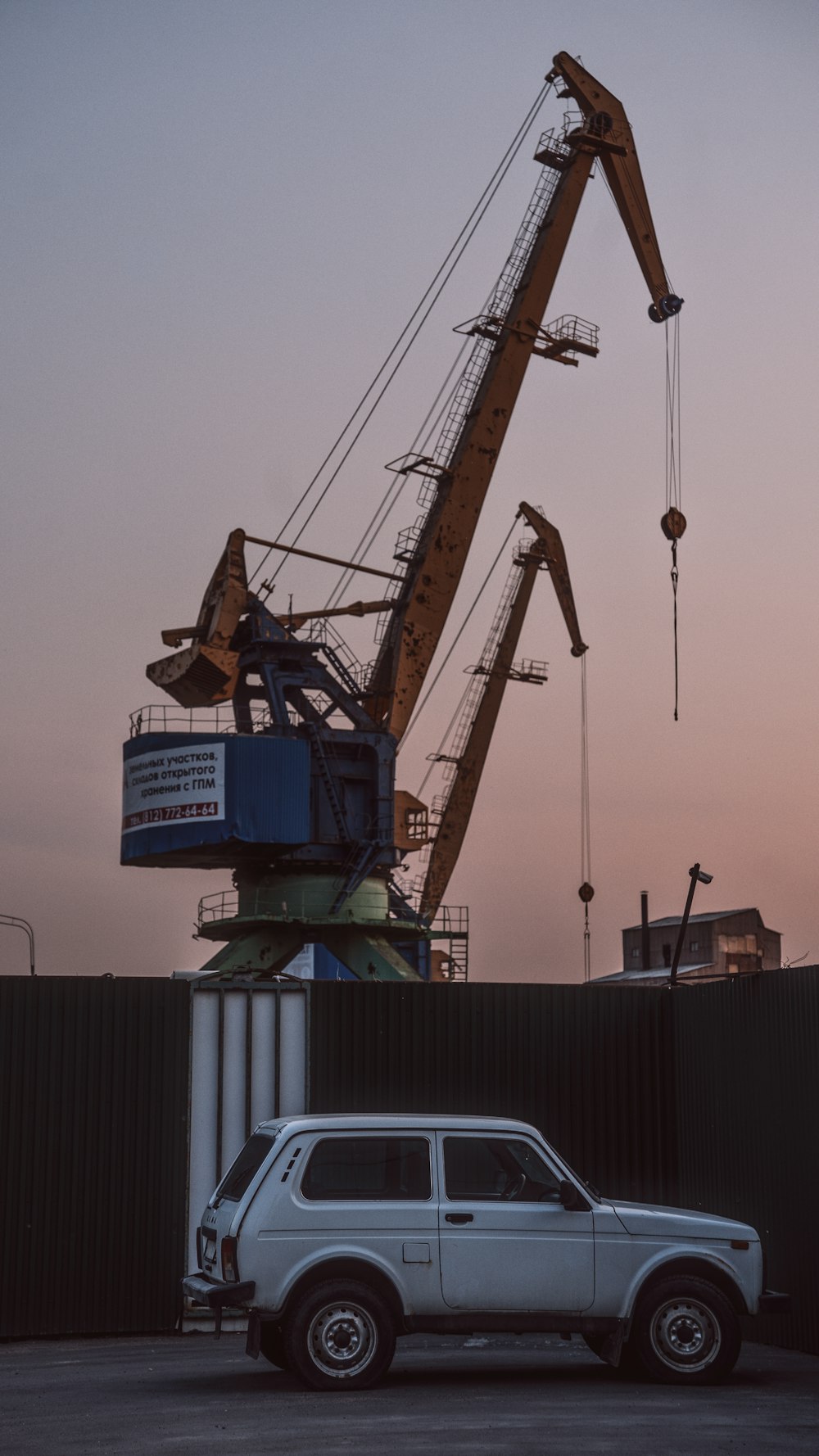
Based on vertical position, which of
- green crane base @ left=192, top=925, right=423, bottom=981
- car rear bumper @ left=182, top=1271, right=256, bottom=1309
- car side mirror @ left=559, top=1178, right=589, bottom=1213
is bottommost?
car rear bumper @ left=182, top=1271, right=256, bottom=1309

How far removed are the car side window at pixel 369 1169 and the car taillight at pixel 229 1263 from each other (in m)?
0.65

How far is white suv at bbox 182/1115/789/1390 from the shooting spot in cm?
1159

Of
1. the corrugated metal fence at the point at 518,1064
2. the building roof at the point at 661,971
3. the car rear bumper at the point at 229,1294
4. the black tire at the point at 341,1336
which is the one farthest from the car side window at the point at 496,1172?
the building roof at the point at 661,971

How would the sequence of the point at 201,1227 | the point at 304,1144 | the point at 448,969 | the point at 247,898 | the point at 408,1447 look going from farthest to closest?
the point at 448,969 → the point at 247,898 → the point at 201,1227 → the point at 304,1144 → the point at 408,1447

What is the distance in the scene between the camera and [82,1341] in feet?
51.4

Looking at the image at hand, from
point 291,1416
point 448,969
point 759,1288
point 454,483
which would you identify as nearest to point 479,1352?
point 759,1288

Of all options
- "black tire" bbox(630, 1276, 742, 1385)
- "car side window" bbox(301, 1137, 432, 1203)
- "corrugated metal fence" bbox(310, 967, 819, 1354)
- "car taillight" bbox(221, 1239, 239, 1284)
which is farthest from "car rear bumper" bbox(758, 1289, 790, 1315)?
"car taillight" bbox(221, 1239, 239, 1284)

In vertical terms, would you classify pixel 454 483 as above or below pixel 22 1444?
above

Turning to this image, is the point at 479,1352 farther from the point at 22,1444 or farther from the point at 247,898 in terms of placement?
the point at 247,898

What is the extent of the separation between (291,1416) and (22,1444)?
1789 mm

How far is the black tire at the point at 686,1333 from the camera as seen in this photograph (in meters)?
12.1

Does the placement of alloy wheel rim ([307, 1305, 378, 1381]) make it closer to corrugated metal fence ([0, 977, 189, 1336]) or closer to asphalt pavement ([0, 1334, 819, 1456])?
asphalt pavement ([0, 1334, 819, 1456])

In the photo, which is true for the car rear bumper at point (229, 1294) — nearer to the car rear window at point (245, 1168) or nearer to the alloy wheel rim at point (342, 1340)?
the alloy wheel rim at point (342, 1340)

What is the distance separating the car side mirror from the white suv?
1cm
